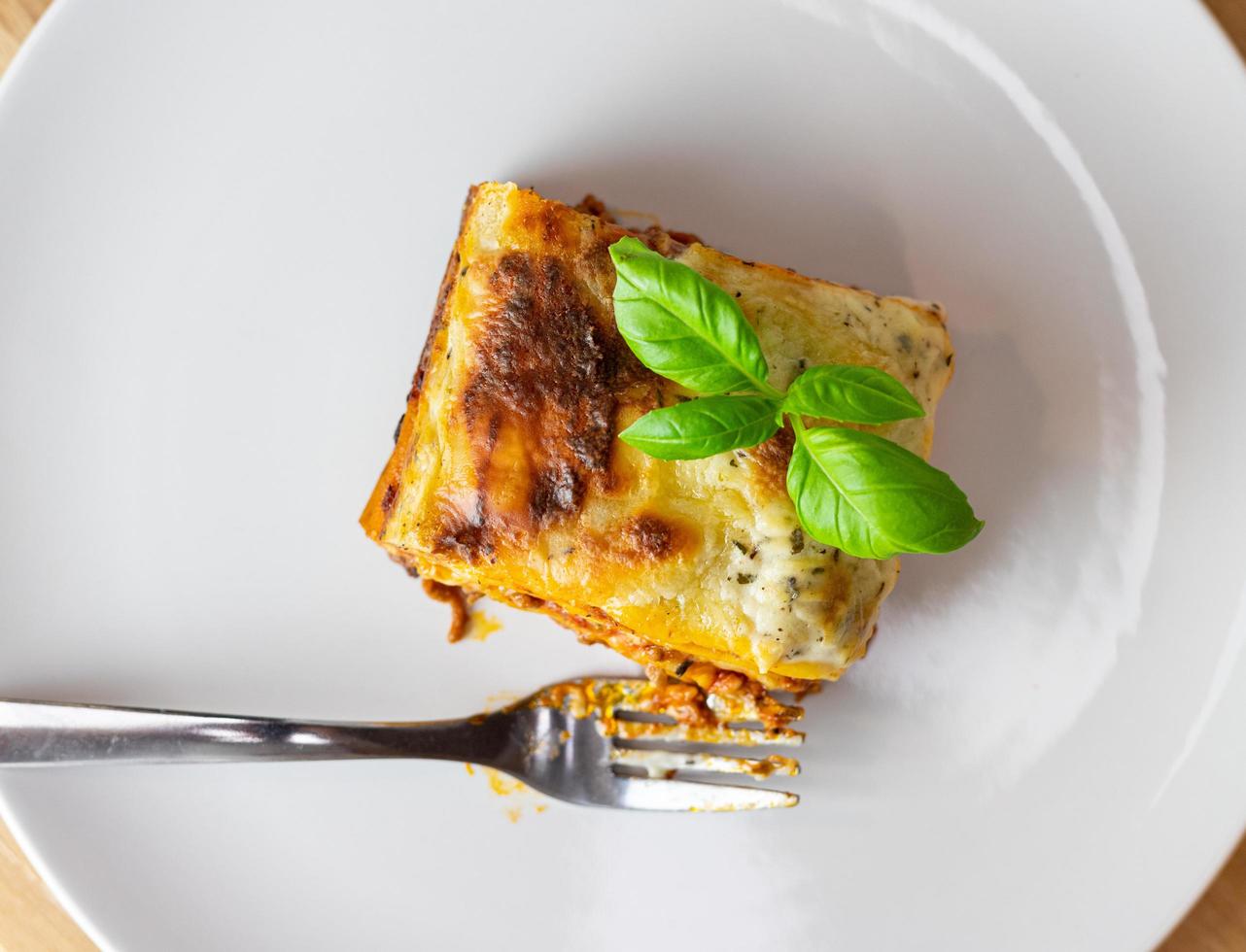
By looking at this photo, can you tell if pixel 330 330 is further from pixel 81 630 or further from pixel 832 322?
pixel 832 322

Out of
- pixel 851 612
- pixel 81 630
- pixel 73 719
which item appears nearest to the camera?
pixel 851 612

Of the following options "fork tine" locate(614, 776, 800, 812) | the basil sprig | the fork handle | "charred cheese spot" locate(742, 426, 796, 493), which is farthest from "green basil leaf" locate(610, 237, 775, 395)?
the fork handle

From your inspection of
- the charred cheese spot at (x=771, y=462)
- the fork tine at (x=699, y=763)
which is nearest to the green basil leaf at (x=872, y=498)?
the charred cheese spot at (x=771, y=462)

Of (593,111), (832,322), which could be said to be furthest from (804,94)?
(832,322)

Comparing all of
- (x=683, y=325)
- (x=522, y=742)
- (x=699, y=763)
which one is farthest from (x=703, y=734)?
(x=683, y=325)

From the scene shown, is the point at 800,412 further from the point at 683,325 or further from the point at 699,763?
the point at 699,763

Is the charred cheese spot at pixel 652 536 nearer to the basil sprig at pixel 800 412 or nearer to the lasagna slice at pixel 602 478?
the lasagna slice at pixel 602 478
